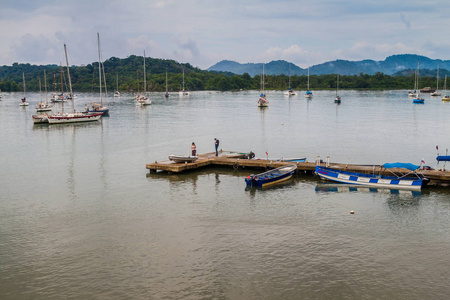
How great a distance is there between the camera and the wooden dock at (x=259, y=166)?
40656 mm

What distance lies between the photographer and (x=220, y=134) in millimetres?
79750

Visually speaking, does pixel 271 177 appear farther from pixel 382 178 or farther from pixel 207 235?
pixel 207 235

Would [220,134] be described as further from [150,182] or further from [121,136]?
[150,182]

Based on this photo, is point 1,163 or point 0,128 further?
point 0,128

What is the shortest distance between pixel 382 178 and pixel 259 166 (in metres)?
13.0

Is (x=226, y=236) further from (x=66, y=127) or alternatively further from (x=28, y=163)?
(x=66, y=127)

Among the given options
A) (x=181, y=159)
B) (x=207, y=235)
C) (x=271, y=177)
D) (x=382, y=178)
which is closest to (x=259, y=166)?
(x=271, y=177)

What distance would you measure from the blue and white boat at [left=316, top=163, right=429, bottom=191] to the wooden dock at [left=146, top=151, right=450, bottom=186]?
92 cm

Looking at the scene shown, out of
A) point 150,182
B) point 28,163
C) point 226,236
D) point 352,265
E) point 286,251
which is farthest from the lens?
point 28,163

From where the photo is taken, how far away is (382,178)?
40.8 metres

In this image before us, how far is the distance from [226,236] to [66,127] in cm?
7399

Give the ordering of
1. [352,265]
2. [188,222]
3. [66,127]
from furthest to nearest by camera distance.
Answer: [66,127], [188,222], [352,265]

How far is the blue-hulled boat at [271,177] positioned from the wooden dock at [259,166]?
1.66 metres

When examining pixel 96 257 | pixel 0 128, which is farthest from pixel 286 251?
pixel 0 128
